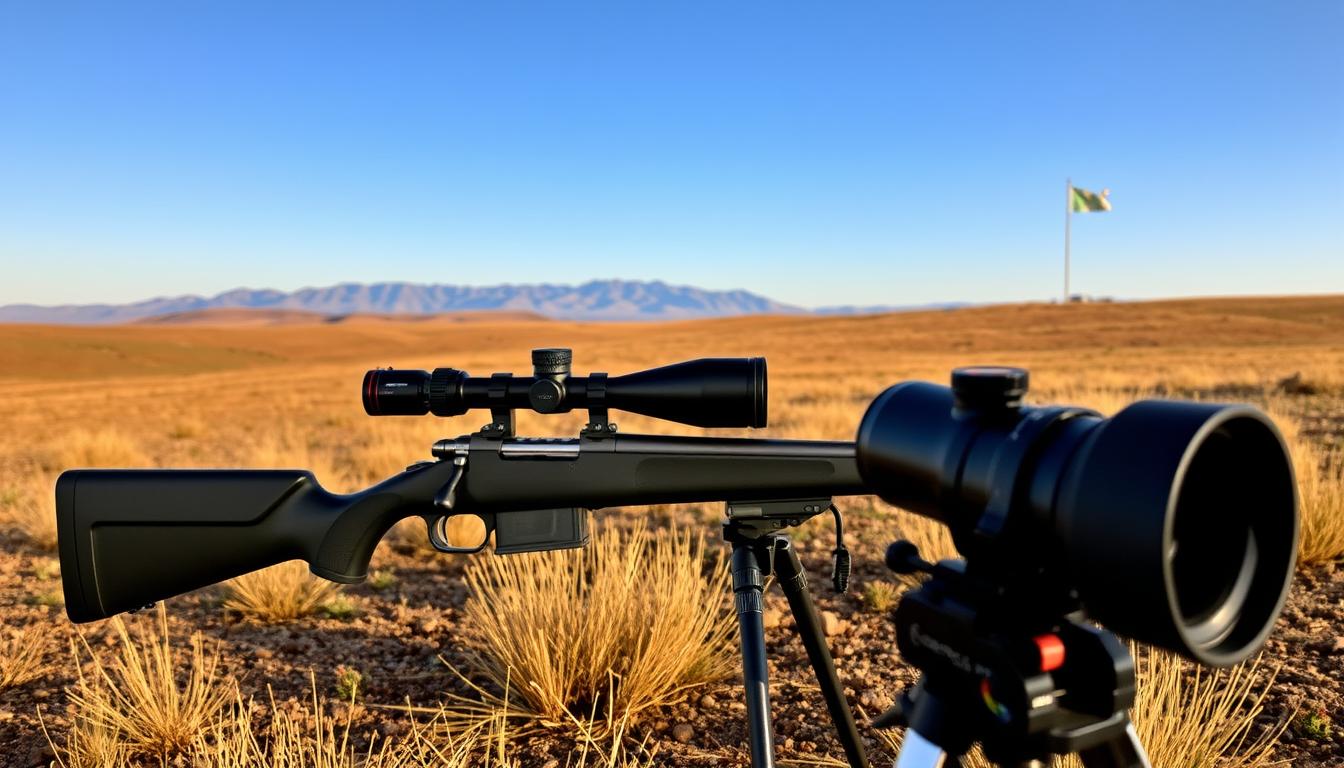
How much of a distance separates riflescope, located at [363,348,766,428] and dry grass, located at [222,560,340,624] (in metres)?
2.21

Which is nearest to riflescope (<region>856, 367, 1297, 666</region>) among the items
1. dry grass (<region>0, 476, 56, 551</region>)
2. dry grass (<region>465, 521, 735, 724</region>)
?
dry grass (<region>465, 521, 735, 724</region>)

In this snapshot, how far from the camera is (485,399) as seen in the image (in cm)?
234

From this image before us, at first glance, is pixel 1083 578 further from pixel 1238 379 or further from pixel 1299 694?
pixel 1238 379

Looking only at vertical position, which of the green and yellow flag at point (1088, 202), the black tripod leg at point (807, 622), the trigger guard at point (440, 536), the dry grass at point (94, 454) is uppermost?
the green and yellow flag at point (1088, 202)

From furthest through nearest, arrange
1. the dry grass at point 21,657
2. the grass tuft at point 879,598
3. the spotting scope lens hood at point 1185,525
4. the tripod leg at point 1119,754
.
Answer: the grass tuft at point 879,598 < the dry grass at point 21,657 < the tripod leg at point 1119,754 < the spotting scope lens hood at point 1185,525

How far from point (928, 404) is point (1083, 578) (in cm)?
38

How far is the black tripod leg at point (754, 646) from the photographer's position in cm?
187

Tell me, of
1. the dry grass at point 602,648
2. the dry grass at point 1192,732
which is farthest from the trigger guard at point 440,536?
the dry grass at point 1192,732

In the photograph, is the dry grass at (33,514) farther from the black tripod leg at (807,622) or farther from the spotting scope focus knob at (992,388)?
the spotting scope focus knob at (992,388)

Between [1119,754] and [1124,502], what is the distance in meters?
0.54

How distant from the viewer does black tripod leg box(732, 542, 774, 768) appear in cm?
187

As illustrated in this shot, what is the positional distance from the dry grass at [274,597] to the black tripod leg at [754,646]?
2963 millimetres

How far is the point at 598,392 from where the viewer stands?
2344mm

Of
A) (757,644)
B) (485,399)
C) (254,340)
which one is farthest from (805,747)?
(254,340)
